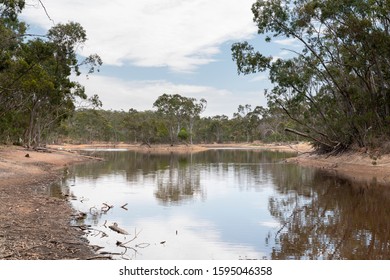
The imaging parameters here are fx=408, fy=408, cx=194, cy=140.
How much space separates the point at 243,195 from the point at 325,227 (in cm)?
841

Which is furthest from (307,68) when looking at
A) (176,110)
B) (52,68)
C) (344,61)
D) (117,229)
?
(176,110)

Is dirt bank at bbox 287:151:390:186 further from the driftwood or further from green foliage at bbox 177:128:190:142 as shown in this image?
green foliage at bbox 177:128:190:142

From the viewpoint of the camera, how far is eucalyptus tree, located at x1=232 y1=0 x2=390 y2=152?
29.4 metres

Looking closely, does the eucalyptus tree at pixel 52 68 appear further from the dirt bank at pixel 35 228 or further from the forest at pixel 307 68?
the dirt bank at pixel 35 228

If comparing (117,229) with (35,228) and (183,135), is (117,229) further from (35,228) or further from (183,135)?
(183,135)

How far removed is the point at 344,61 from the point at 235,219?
27.5 metres

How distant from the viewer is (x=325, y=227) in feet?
44.1

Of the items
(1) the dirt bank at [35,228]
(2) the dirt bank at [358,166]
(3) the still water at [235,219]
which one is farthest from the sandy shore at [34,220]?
(3) the still water at [235,219]

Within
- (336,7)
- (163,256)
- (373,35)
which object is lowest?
(163,256)

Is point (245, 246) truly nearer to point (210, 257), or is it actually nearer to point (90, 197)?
point (210, 257)

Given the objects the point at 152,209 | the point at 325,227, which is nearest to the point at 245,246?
the point at 325,227

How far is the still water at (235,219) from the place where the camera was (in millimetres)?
10766

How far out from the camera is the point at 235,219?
15188mm
